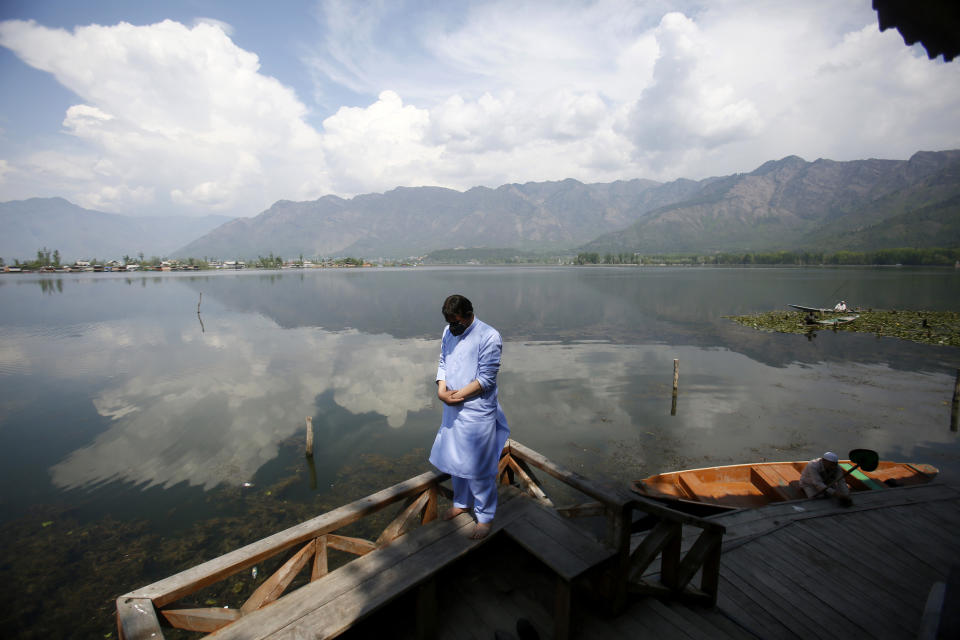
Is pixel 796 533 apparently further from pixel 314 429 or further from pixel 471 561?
pixel 314 429

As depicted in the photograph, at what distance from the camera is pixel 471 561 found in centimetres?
503

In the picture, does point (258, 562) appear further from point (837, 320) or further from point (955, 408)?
point (837, 320)

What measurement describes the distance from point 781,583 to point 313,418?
54.2ft

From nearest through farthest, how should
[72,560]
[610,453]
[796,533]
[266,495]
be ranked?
[796,533], [72,560], [266,495], [610,453]

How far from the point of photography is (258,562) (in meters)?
3.83

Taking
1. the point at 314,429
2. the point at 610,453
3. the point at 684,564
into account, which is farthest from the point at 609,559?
the point at 314,429

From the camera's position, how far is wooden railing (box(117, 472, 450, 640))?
10.0 feet

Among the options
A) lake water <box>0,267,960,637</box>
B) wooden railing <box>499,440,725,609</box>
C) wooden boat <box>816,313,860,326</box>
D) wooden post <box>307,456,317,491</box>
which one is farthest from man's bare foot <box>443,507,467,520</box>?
wooden boat <box>816,313,860,326</box>

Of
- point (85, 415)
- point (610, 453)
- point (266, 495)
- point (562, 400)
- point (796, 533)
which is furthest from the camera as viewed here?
point (562, 400)

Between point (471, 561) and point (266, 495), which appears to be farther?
point (266, 495)

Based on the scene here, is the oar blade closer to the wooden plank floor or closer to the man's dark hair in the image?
the wooden plank floor

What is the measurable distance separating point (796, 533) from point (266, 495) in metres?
13.0

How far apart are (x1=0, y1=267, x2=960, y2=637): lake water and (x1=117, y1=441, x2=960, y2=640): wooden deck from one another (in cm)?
708

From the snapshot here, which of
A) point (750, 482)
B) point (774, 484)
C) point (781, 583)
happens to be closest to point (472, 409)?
point (781, 583)
